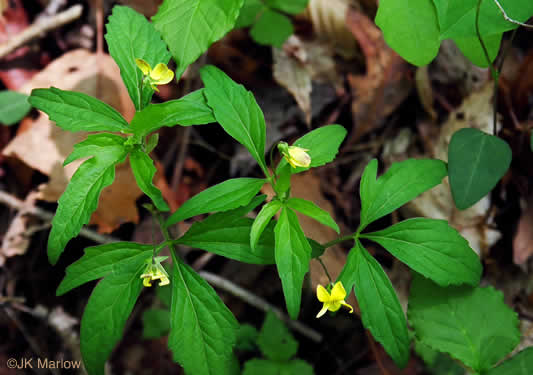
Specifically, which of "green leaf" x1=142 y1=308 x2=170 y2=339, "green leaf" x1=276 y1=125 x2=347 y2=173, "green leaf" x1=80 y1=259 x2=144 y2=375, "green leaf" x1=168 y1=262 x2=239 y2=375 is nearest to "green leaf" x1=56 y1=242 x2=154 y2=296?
"green leaf" x1=80 y1=259 x2=144 y2=375

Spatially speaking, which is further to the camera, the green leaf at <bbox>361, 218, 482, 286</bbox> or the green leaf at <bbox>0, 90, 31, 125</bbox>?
the green leaf at <bbox>0, 90, 31, 125</bbox>

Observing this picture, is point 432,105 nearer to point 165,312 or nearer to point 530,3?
point 530,3

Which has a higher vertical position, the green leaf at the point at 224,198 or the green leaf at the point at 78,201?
the green leaf at the point at 78,201

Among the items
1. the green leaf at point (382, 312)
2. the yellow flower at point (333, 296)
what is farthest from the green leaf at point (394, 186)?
the yellow flower at point (333, 296)

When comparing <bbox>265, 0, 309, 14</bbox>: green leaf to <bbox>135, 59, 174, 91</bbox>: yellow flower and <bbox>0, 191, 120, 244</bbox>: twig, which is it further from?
<bbox>0, 191, 120, 244</bbox>: twig

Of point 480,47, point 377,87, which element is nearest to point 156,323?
point 377,87

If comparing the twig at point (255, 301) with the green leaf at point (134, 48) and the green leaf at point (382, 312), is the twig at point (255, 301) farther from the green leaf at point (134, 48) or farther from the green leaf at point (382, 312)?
the green leaf at point (134, 48)
